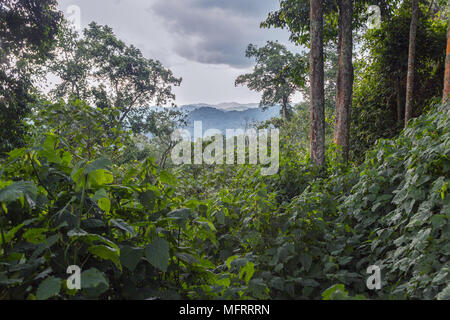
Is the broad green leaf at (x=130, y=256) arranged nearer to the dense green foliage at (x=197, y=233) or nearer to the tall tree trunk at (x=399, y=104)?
the dense green foliage at (x=197, y=233)

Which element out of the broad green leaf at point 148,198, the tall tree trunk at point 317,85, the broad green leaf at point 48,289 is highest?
the tall tree trunk at point 317,85

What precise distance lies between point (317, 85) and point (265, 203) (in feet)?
12.9

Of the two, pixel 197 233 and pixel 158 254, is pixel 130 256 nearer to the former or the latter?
pixel 158 254

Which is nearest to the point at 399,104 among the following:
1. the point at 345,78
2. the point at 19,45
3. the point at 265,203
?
the point at 345,78

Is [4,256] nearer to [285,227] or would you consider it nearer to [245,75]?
[285,227]

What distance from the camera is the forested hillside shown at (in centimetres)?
103

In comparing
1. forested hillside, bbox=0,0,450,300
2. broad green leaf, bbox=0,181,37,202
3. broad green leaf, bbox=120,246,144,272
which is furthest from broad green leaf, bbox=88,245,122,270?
broad green leaf, bbox=0,181,37,202

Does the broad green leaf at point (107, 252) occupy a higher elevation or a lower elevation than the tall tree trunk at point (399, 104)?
lower

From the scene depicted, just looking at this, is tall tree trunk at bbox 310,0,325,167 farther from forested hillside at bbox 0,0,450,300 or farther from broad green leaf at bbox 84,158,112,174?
broad green leaf at bbox 84,158,112,174

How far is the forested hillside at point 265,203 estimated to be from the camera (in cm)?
103

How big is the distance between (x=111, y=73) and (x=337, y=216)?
73.2ft

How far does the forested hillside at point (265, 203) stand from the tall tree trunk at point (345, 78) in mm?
25

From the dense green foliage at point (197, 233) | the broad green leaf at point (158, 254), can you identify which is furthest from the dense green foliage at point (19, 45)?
the broad green leaf at point (158, 254)
